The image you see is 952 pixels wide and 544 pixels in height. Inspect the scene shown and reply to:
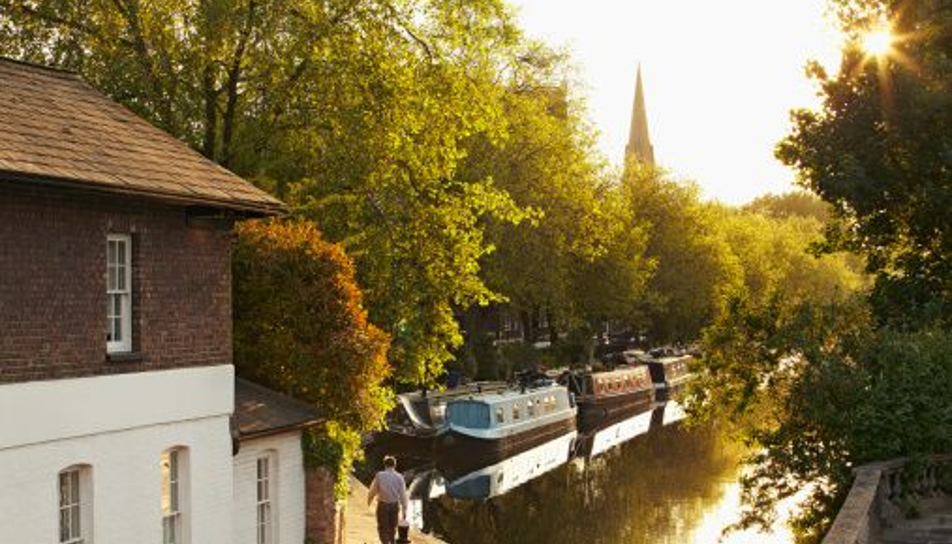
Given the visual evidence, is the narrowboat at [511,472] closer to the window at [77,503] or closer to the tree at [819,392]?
the tree at [819,392]

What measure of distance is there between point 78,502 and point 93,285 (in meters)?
2.68

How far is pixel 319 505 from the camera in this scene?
827 inches

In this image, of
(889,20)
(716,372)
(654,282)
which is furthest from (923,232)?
(654,282)

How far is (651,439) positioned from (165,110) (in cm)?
3180

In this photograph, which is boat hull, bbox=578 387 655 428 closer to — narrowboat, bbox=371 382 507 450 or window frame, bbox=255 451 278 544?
narrowboat, bbox=371 382 507 450

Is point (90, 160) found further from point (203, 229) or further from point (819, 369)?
point (819, 369)

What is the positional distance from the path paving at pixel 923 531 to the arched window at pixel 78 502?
31.8 ft

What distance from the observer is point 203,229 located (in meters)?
18.0

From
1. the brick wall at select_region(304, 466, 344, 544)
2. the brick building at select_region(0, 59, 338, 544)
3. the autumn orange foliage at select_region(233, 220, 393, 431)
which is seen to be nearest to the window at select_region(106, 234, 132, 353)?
the brick building at select_region(0, 59, 338, 544)

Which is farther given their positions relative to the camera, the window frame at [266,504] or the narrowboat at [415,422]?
the narrowboat at [415,422]

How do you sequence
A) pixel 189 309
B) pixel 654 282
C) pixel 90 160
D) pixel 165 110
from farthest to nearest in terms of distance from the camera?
pixel 654 282, pixel 165 110, pixel 189 309, pixel 90 160

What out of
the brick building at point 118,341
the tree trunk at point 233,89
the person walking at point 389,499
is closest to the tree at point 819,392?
the person walking at point 389,499

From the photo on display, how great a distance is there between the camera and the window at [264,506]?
Result: 1989cm

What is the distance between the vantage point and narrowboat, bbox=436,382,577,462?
43.8 metres
